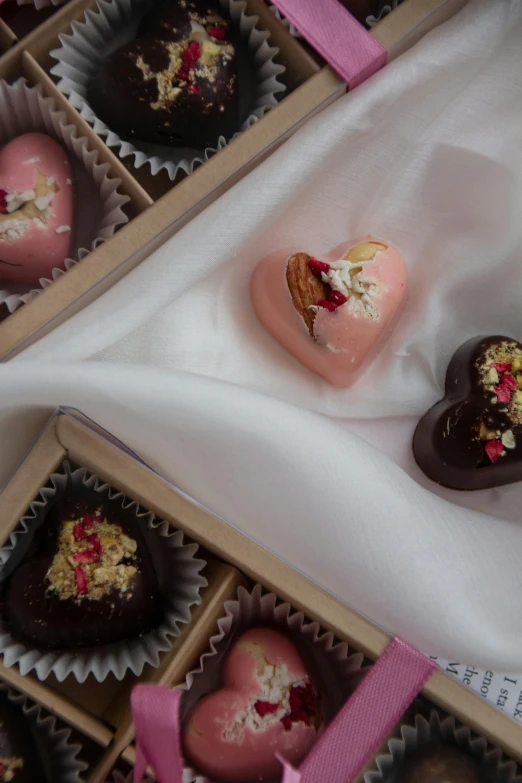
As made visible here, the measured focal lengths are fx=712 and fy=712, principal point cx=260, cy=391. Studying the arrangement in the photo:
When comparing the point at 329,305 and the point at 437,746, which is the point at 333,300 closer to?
the point at 329,305

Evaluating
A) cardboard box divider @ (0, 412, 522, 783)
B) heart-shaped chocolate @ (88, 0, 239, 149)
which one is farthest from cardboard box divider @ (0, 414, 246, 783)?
heart-shaped chocolate @ (88, 0, 239, 149)

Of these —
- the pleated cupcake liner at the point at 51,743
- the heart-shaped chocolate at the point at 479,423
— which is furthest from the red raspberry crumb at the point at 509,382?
the pleated cupcake liner at the point at 51,743

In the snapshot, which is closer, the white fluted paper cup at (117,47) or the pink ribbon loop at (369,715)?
the pink ribbon loop at (369,715)

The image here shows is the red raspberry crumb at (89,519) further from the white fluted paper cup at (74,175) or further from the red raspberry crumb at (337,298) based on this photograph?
the red raspberry crumb at (337,298)

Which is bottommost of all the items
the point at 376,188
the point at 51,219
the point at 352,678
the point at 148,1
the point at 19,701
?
the point at 352,678

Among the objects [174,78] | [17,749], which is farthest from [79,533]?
[174,78]

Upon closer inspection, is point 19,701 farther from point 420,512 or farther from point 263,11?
point 263,11

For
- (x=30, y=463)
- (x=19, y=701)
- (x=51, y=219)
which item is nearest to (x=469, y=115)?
(x=51, y=219)
